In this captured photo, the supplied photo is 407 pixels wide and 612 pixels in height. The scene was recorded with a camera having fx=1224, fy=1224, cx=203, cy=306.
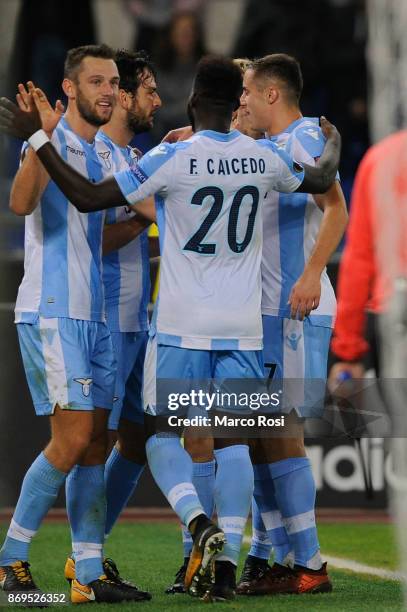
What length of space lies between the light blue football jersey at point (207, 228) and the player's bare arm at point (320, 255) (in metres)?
0.33

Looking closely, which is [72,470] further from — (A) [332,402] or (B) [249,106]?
(B) [249,106]

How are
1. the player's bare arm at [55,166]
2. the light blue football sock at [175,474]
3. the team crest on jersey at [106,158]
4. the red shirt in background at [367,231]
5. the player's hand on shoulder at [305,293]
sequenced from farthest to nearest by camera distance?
the team crest on jersey at [106,158], the player's hand on shoulder at [305,293], the player's bare arm at [55,166], the light blue football sock at [175,474], the red shirt in background at [367,231]

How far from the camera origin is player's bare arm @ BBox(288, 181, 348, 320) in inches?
180

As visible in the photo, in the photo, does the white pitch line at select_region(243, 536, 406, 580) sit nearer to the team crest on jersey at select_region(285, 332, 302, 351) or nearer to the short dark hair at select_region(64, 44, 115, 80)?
the team crest on jersey at select_region(285, 332, 302, 351)

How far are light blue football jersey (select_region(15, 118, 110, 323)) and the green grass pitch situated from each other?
1031 millimetres

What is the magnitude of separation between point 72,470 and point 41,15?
4715 mm

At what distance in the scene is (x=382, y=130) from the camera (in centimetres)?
355

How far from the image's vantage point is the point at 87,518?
14.4ft

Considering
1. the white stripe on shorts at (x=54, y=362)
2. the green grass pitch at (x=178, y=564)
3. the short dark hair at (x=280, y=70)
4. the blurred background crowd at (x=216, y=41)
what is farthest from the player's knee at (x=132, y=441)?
the blurred background crowd at (x=216, y=41)

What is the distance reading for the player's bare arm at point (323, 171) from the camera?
14.6 feet

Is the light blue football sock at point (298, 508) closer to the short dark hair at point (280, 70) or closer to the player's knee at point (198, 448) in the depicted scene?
the player's knee at point (198, 448)

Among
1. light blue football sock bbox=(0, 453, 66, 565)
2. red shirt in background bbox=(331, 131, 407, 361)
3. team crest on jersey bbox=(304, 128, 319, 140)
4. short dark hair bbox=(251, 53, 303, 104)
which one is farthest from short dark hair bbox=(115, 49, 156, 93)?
red shirt in background bbox=(331, 131, 407, 361)

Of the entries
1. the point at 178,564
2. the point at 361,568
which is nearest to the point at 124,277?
the point at 178,564

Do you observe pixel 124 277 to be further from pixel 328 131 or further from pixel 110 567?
pixel 110 567
